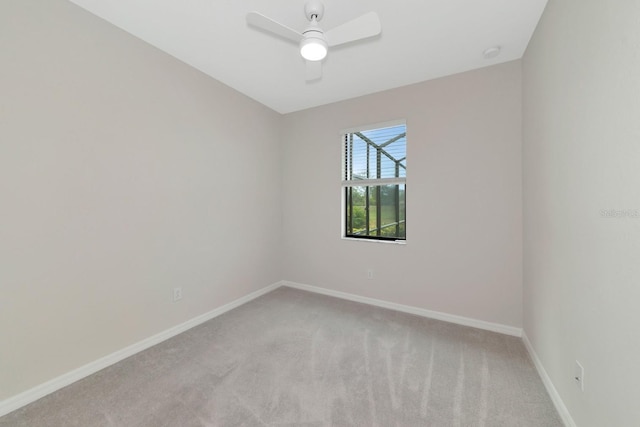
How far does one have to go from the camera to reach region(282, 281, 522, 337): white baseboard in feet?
7.96

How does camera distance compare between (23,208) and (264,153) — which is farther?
(264,153)

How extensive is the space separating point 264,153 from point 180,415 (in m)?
2.93

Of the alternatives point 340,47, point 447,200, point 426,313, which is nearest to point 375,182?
point 447,200

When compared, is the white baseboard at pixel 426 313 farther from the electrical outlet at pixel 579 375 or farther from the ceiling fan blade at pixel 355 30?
the ceiling fan blade at pixel 355 30

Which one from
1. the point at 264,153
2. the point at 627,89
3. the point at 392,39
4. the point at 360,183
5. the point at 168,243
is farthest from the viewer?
the point at 264,153

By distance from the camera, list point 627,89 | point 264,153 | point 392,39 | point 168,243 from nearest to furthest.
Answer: point 627,89 < point 392,39 < point 168,243 < point 264,153

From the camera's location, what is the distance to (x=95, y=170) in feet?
6.17

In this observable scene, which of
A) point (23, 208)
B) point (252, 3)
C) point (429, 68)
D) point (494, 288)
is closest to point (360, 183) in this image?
point (429, 68)

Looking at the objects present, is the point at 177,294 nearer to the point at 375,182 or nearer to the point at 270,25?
the point at 270,25

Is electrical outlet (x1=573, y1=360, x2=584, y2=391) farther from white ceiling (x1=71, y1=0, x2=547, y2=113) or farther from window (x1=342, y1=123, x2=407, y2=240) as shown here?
white ceiling (x1=71, y1=0, x2=547, y2=113)

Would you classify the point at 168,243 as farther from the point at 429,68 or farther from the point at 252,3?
the point at 429,68

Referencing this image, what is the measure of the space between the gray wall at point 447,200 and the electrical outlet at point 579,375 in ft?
3.83

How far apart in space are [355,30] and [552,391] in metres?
2.71

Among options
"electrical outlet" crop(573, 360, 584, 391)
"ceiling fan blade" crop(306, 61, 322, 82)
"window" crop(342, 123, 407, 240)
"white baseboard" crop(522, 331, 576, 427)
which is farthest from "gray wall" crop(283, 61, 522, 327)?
"ceiling fan blade" crop(306, 61, 322, 82)
